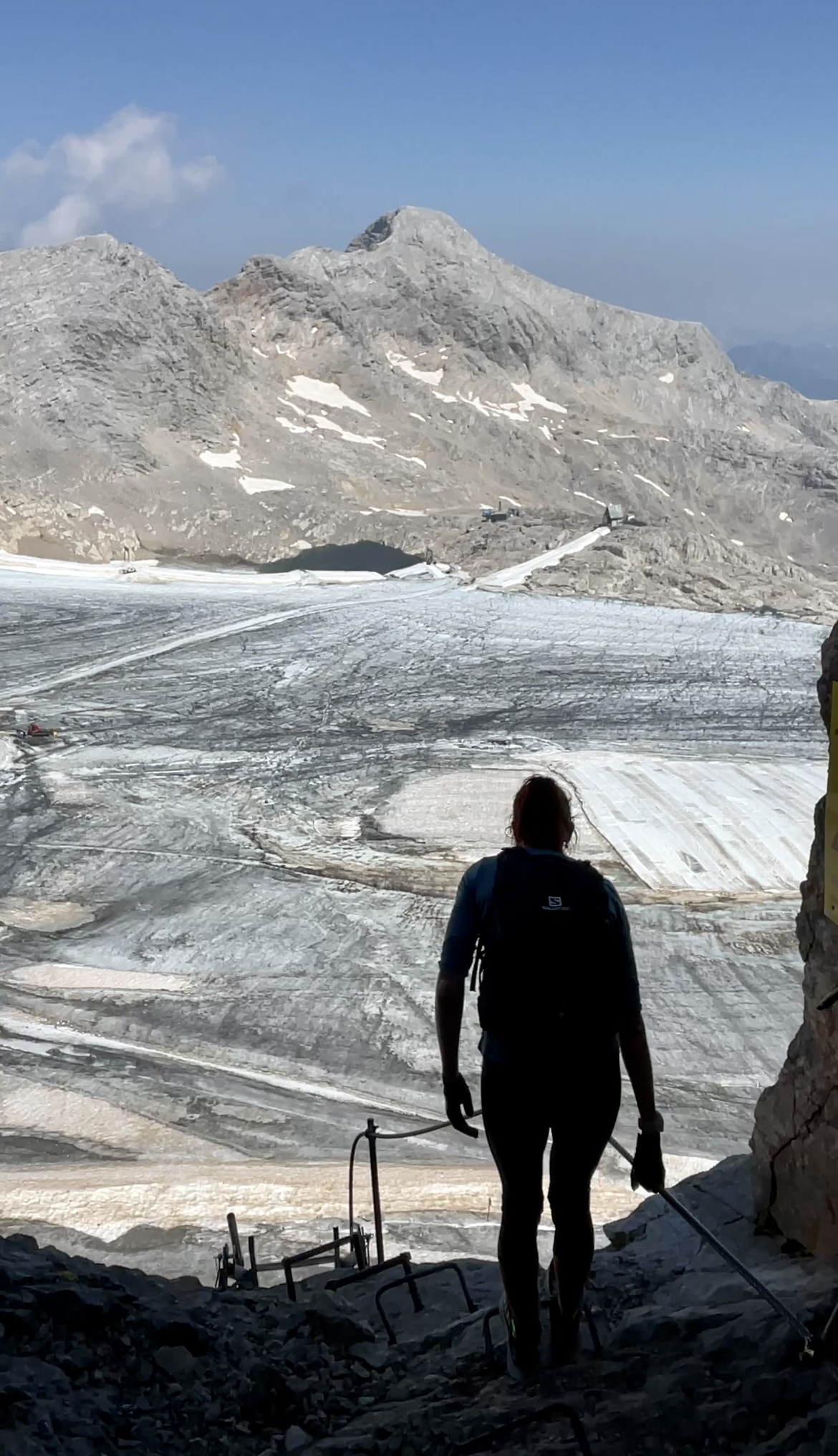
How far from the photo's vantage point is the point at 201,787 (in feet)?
66.5

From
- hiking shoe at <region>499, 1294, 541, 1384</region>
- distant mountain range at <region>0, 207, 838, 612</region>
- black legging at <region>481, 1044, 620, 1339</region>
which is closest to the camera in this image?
black legging at <region>481, 1044, 620, 1339</region>

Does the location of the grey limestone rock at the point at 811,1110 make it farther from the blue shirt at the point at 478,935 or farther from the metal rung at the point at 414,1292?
the blue shirt at the point at 478,935

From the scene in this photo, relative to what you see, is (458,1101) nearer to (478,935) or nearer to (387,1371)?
(478,935)

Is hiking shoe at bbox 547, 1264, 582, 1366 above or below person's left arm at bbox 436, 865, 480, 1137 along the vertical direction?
below

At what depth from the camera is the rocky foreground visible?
3186mm

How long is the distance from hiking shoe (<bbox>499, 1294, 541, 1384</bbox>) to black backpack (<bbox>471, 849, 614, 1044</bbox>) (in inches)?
41.6

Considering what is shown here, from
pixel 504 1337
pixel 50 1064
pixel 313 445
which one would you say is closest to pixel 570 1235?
pixel 504 1337

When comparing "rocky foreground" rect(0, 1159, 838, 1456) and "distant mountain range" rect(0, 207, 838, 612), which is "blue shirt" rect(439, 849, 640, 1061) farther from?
A: "distant mountain range" rect(0, 207, 838, 612)

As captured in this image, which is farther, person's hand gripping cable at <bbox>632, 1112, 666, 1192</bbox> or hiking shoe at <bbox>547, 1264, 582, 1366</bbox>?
hiking shoe at <bbox>547, 1264, 582, 1366</bbox>

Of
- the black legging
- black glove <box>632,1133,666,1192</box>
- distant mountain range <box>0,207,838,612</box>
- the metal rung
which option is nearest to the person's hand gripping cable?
black glove <box>632,1133,666,1192</box>

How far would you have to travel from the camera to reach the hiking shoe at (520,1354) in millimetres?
3529

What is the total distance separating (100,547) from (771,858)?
3287 centimetres

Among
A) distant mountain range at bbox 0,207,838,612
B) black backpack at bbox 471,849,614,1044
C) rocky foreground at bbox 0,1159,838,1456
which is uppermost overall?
distant mountain range at bbox 0,207,838,612

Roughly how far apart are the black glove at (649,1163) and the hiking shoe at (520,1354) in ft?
1.88
